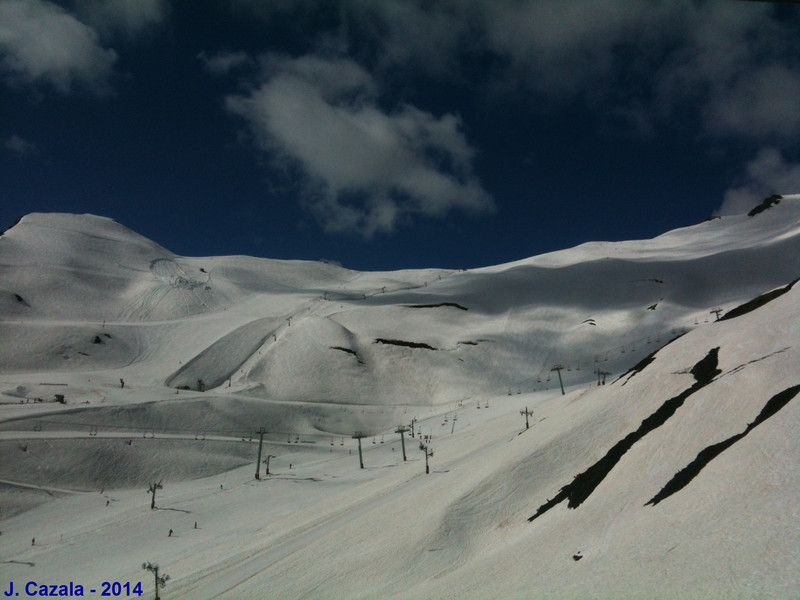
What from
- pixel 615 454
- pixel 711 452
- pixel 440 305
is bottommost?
pixel 615 454

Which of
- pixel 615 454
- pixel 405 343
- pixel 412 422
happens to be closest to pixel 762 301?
pixel 615 454

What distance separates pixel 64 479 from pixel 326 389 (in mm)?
40104

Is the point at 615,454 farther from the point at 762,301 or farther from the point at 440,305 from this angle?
the point at 440,305

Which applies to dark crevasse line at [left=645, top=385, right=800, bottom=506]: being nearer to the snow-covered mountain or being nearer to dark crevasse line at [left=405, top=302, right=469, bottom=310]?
the snow-covered mountain

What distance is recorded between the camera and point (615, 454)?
18.4m

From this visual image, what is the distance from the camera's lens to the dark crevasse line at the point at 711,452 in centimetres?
1368

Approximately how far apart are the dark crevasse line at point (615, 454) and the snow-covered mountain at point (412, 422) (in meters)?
0.16

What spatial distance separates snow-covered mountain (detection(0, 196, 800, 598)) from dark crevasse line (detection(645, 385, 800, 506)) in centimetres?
11

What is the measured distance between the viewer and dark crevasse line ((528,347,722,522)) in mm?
17391

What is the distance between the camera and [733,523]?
1030cm

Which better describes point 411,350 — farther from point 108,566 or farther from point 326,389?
point 108,566

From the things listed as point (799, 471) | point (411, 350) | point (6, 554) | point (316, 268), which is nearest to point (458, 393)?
point (411, 350)

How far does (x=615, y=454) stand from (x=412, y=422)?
48072mm

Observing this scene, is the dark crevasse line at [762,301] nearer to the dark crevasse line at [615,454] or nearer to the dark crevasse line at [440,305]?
the dark crevasse line at [615,454]
